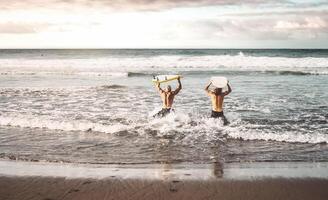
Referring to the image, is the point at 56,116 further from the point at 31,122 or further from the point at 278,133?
the point at 278,133

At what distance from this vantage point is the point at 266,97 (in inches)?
665

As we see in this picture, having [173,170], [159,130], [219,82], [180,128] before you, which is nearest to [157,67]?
[219,82]

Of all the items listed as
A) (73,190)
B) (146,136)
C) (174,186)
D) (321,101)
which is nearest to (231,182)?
(174,186)

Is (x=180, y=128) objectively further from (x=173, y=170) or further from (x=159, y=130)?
(x=173, y=170)

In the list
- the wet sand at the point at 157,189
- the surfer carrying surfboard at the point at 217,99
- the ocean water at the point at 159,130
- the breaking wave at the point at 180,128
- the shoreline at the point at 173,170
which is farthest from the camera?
the surfer carrying surfboard at the point at 217,99

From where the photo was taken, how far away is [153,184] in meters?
6.16

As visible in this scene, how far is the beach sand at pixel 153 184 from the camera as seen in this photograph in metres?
5.74

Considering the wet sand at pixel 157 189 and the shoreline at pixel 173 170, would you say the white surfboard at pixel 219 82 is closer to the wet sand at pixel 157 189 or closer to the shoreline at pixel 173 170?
the shoreline at pixel 173 170

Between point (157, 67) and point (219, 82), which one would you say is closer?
point (219, 82)

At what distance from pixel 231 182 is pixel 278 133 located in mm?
4215

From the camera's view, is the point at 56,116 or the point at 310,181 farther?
the point at 56,116

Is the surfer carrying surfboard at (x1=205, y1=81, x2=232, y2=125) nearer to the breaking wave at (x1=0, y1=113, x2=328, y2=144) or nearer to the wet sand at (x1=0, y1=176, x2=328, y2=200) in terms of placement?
the breaking wave at (x1=0, y1=113, x2=328, y2=144)

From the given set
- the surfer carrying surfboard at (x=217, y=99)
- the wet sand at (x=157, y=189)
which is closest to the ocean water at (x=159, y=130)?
the surfer carrying surfboard at (x=217, y=99)

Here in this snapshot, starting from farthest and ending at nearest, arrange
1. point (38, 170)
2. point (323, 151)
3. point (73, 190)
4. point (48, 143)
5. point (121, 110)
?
point (121, 110)
point (48, 143)
point (323, 151)
point (38, 170)
point (73, 190)
